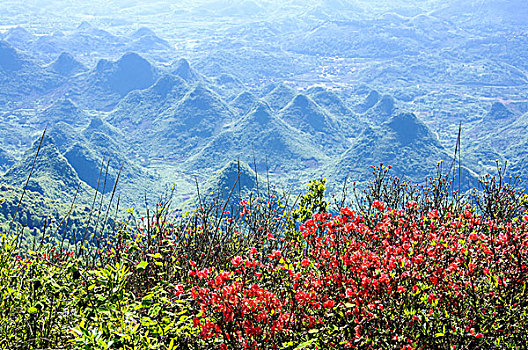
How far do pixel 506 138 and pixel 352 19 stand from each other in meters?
82.3

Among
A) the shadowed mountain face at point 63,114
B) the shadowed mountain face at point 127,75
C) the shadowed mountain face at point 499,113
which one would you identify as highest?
the shadowed mountain face at point 499,113

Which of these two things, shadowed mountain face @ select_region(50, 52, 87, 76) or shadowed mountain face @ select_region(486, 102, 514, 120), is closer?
shadowed mountain face @ select_region(486, 102, 514, 120)

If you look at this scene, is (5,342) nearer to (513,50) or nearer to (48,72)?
(48,72)

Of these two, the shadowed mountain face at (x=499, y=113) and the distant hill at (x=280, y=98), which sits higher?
the shadowed mountain face at (x=499, y=113)

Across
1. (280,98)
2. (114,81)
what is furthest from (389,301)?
(114,81)

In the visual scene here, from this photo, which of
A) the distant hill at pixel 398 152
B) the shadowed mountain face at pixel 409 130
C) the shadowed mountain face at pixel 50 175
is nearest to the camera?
the shadowed mountain face at pixel 50 175

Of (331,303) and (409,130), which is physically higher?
(331,303)

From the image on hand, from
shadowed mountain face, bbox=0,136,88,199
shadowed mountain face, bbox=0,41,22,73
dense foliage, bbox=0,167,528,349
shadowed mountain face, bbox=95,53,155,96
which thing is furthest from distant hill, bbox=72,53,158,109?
dense foliage, bbox=0,167,528,349

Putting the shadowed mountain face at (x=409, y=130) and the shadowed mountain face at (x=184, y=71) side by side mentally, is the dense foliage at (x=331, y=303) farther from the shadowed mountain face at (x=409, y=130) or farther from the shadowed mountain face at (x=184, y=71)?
the shadowed mountain face at (x=184, y=71)

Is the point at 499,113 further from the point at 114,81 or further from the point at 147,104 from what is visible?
the point at 114,81

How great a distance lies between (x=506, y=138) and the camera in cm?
4759

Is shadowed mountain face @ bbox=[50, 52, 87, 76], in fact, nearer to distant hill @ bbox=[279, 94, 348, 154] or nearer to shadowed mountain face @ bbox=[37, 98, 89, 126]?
shadowed mountain face @ bbox=[37, 98, 89, 126]

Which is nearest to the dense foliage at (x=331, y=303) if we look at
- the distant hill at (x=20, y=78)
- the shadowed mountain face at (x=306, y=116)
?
the shadowed mountain face at (x=306, y=116)

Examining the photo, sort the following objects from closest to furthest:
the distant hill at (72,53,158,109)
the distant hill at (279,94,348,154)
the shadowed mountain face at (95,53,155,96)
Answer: the distant hill at (279,94,348,154), the distant hill at (72,53,158,109), the shadowed mountain face at (95,53,155,96)
